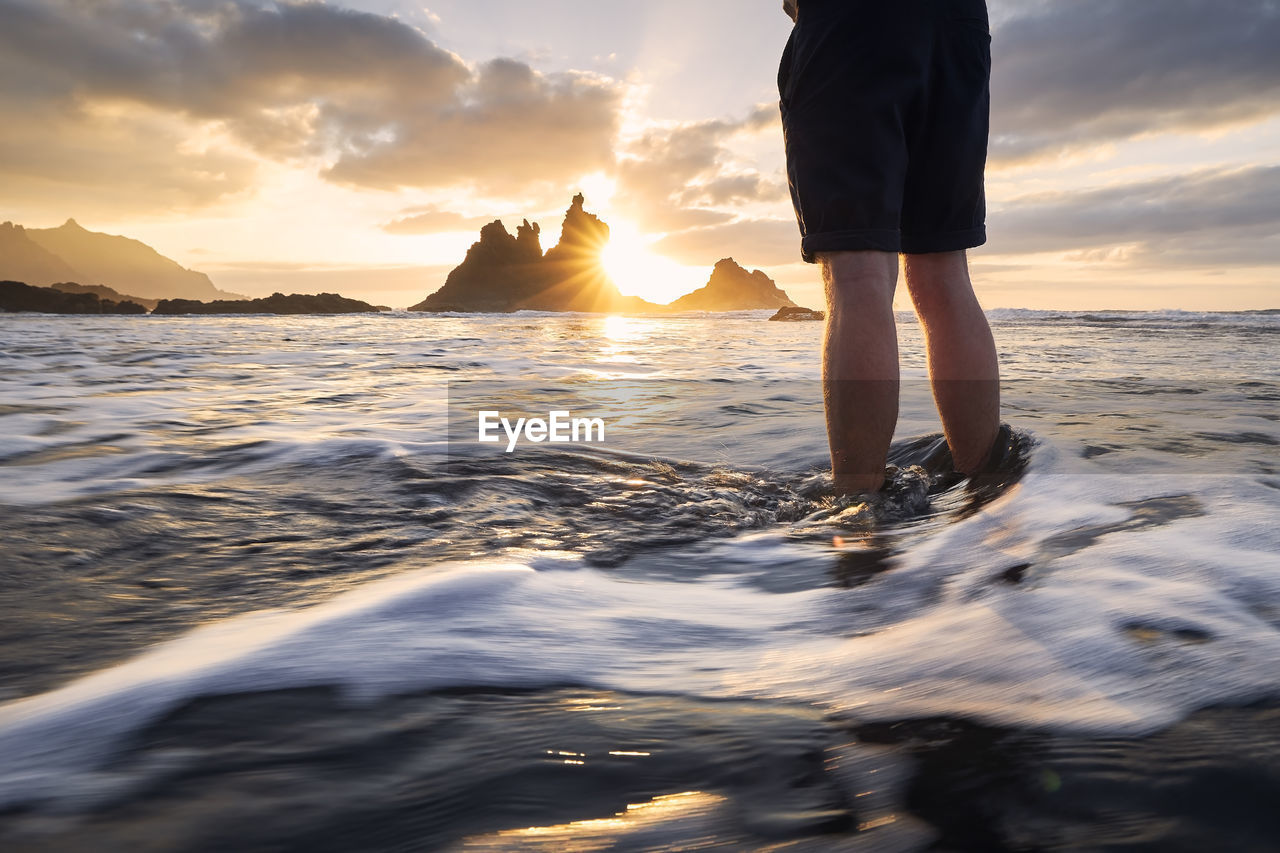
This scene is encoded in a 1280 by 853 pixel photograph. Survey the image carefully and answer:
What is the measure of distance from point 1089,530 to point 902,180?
1012 millimetres

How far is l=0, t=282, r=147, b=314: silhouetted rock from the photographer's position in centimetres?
3303

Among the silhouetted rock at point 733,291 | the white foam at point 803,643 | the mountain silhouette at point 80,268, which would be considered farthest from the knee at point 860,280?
the mountain silhouette at point 80,268

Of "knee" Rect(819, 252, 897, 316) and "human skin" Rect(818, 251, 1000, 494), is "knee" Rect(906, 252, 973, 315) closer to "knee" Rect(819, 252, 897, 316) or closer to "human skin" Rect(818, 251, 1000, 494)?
"human skin" Rect(818, 251, 1000, 494)

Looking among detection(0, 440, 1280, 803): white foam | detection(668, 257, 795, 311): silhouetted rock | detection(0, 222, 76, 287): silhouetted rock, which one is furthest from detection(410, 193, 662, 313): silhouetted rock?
detection(0, 222, 76, 287): silhouetted rock

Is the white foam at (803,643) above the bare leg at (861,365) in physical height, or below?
below

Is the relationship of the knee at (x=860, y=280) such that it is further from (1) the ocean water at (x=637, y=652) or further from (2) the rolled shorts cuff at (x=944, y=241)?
(1) the ocean water at (x=637, y=652)

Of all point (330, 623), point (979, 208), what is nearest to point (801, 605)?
point (330, 623)

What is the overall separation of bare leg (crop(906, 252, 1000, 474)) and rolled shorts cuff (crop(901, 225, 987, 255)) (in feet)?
0.12

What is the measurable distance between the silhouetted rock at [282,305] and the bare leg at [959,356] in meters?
45.5

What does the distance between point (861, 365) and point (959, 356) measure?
1.52 ft

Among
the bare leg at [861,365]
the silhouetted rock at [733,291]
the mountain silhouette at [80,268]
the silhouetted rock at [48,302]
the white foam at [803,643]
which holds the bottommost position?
the white foam at [803,643]

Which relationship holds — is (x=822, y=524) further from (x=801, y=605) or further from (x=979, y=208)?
(x=979, y=208)

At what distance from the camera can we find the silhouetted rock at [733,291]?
8544 cm

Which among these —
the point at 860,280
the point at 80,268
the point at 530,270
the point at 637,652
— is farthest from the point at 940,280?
the point at 80,268
